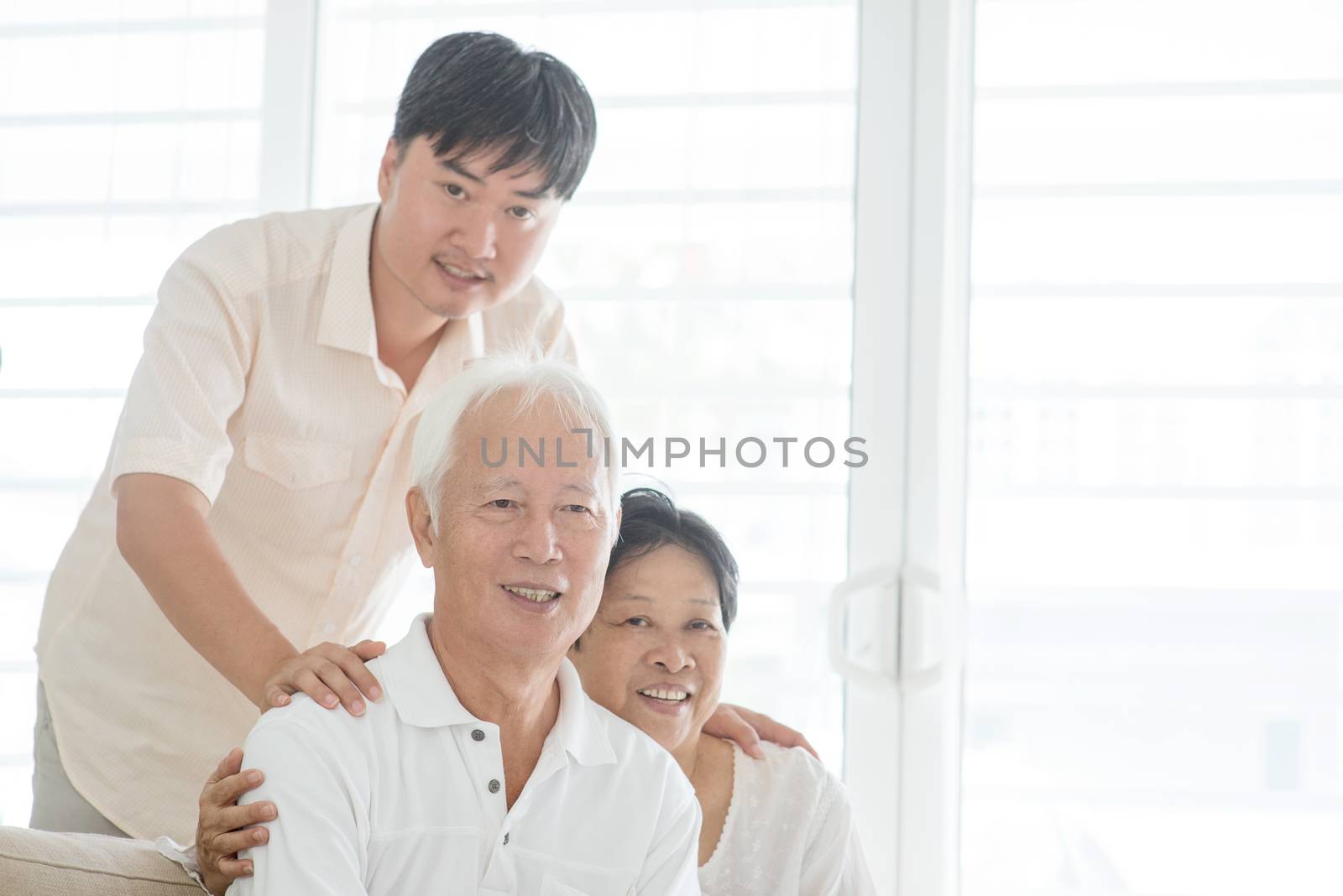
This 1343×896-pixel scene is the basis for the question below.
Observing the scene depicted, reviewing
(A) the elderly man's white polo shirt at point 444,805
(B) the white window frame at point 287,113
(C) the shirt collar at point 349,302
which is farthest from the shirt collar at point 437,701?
(B) the white window frame at point 287,113

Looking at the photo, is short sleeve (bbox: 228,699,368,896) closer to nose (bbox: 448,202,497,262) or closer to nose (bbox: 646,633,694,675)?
nose (bbox: 646,633,694,675)

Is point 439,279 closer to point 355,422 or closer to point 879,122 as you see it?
point 355,422

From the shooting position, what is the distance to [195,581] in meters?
1.48

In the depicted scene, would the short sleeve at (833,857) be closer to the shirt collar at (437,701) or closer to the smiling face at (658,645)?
the smiling face at (658,645)

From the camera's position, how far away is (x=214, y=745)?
183 centimetres

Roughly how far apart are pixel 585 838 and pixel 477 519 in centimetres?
40

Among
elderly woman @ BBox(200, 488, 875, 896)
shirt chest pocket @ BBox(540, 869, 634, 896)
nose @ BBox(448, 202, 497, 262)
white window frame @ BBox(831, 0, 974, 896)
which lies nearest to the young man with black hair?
nose @ BBox(448, 202, 497, 262)

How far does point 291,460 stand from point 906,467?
49.1 inches

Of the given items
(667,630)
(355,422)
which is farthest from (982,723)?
(355,422)

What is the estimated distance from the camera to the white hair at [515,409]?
1.44 meters

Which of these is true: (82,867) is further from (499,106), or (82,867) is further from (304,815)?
(499,106)

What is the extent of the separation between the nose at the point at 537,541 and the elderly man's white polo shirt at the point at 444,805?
0.18 m

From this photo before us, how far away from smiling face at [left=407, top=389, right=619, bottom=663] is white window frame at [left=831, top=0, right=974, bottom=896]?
3.72 feet

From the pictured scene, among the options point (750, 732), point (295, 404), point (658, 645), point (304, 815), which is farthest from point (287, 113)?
point (304, 815)
